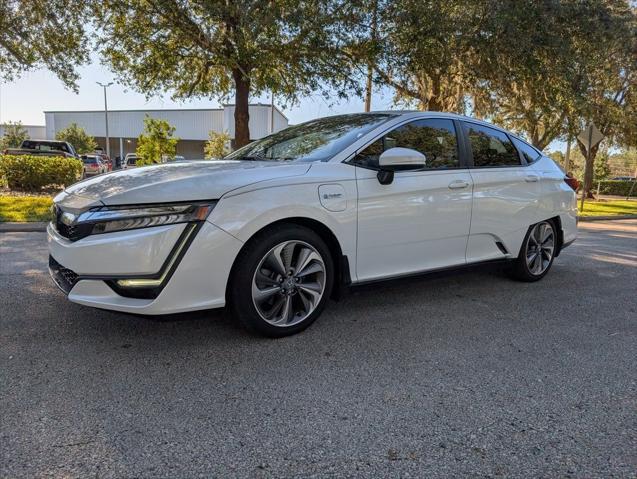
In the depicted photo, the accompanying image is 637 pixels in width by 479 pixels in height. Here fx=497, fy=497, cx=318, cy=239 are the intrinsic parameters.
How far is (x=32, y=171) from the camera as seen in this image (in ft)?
43.1

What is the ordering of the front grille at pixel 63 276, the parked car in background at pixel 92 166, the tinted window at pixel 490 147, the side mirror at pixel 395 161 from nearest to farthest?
the front grille at pixel 63 276 < the side mirror at pixel 395 161 < the tinted window at pixel 490 147 < the parked car in background at pixel 92 166

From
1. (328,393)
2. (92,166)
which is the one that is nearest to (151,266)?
(328,393)

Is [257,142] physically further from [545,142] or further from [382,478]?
[545,142]

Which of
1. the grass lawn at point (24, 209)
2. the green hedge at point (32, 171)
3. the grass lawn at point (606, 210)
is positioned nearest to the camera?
the grass lawn at point (24, 209)

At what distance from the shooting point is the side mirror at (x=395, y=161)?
11.5ft

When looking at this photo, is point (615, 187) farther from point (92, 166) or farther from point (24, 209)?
point (24, 209)

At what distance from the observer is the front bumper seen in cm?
284

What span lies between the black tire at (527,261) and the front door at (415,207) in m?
1.03

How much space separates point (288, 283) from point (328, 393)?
89 centimetres

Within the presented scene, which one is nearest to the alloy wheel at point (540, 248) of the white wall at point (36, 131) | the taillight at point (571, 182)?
the taillight at point (571, 182)

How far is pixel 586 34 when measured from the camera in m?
12.3

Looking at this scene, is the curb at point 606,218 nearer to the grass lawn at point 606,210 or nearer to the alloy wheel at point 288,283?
the grass lawn at point 606,210

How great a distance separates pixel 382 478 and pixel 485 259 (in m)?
2.99

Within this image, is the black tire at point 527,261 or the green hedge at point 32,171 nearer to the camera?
the black tire at point 527,261
